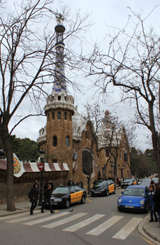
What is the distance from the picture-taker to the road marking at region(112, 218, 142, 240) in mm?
6629

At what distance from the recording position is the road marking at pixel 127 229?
6.63m

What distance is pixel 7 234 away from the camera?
6.65 metres

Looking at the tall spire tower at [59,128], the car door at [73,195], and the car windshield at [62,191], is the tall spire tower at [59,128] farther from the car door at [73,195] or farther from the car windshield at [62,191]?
the car windshield at [62,191]

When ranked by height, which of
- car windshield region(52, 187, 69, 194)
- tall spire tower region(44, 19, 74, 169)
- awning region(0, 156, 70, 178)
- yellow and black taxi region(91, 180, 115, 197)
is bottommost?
yellow and black taxi region(91, 180, 115, 197)

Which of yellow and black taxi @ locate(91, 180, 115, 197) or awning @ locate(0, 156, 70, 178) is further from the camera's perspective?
yellow and black taxi @ locate(91, 180, 115, 197)

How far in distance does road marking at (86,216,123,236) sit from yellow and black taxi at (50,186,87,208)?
147 inches

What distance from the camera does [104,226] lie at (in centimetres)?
792

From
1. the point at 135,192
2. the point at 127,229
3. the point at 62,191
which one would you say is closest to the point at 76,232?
the point at 127,229

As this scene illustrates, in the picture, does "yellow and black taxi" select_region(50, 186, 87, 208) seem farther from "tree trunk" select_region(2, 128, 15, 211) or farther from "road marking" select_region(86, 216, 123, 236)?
"road marking" select_region(86, 216, 123, 236)

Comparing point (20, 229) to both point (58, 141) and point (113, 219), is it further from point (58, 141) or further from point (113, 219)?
point (58, 141)

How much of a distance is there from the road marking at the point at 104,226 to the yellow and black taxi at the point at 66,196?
147 inches

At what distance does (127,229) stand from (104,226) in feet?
2.79

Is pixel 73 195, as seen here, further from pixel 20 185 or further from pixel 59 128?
pixel 59 128

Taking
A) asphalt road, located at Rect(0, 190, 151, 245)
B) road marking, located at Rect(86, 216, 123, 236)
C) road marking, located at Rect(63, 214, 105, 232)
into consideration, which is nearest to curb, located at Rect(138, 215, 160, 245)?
asphalt road, located at Rect(0, 190, 151, 245)
